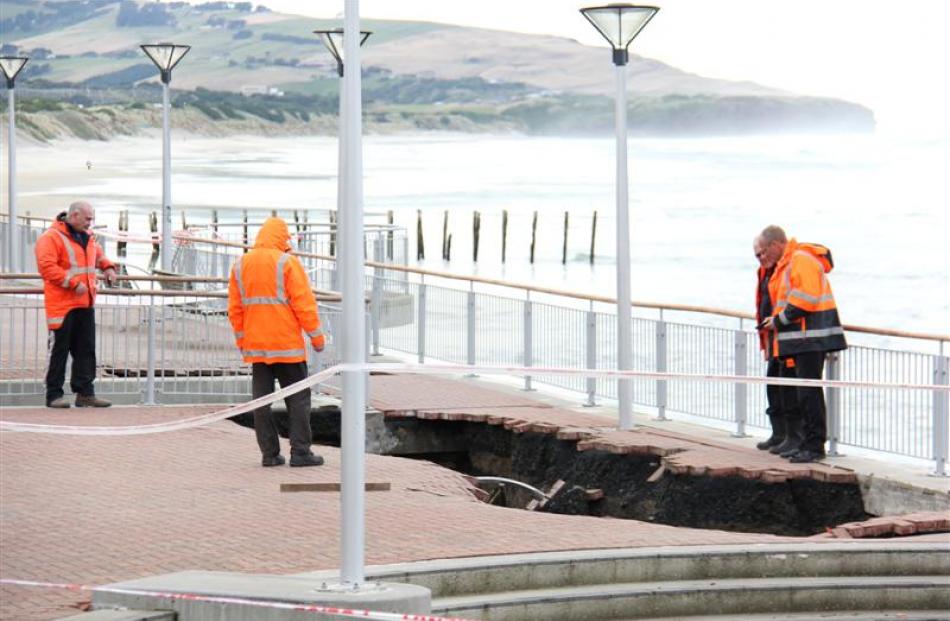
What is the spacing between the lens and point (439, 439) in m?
17.9

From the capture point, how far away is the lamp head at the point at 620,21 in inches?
650

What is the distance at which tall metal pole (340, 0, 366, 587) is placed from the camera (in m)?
8.41

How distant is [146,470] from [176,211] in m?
77.6

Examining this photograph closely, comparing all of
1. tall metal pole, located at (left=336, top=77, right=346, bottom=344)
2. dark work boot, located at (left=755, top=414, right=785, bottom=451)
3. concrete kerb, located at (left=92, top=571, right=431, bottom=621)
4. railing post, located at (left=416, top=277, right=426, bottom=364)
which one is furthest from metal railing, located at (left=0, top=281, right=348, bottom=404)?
concrete kerb, located at (left=92, top=571, right=431, bottom=621)

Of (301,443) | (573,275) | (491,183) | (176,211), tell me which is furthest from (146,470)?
(491,183)

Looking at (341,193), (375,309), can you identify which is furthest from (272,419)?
(375,309)

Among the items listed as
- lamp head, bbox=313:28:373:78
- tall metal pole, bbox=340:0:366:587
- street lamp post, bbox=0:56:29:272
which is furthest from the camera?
street lamp post, bbox=0:56:29:272

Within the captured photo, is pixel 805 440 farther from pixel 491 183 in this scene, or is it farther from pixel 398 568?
pixel 491 183

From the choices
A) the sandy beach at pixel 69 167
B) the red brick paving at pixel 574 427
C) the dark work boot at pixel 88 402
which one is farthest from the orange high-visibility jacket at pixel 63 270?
the sandy beach at pixel 69 167

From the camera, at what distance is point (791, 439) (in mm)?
14719

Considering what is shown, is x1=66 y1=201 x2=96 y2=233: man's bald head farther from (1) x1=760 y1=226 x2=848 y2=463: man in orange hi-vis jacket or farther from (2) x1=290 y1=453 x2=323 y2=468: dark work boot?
(1) x1=760 y1=226 x2=848 y2=463: man in orange hi-vis jacket

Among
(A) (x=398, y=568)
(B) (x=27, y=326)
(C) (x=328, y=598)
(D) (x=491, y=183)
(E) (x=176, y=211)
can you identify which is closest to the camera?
(C) (x=328, y=598)

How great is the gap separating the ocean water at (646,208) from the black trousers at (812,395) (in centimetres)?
1980

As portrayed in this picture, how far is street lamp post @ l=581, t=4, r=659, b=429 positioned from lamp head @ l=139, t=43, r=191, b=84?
1263cm
